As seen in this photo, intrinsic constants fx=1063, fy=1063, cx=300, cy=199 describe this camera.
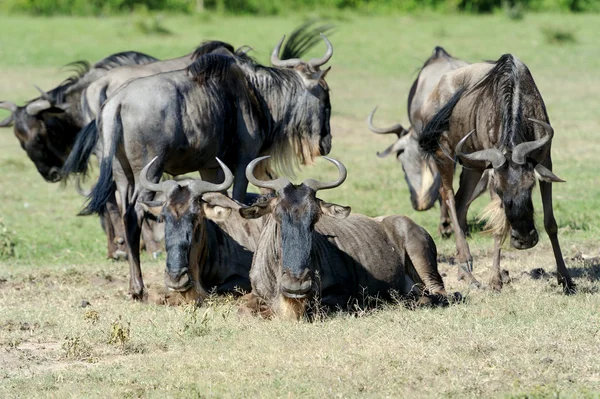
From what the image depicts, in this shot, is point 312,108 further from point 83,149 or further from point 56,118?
point 56,118

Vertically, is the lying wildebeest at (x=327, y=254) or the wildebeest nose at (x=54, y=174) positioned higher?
the lying wildebeest at (x=327, y=254)

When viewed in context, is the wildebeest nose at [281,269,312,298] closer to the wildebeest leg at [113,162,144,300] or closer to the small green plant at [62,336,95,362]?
the small green plant at [62,336,95,362]

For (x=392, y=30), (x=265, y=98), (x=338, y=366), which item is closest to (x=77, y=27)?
(x=392, y=30)

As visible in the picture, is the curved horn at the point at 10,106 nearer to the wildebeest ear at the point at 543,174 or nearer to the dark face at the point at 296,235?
the dark face at the point at 296,235

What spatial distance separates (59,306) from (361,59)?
1881 centimetres

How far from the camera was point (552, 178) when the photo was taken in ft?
25.9

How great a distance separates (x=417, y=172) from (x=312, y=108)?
2941 millimetres

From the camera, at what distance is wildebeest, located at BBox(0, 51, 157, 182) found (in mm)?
12750

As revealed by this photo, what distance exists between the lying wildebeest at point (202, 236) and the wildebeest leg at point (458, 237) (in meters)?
1.81

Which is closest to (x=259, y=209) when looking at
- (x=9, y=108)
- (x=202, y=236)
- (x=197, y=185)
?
(x=197, y=185)

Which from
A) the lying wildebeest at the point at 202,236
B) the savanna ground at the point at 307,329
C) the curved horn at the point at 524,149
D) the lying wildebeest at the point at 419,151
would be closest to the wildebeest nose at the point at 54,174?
the savanna ground at the point at 307,329

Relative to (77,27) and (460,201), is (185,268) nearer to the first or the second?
(460,201)

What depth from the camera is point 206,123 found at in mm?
9297

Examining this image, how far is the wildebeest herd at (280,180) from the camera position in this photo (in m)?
7.76
